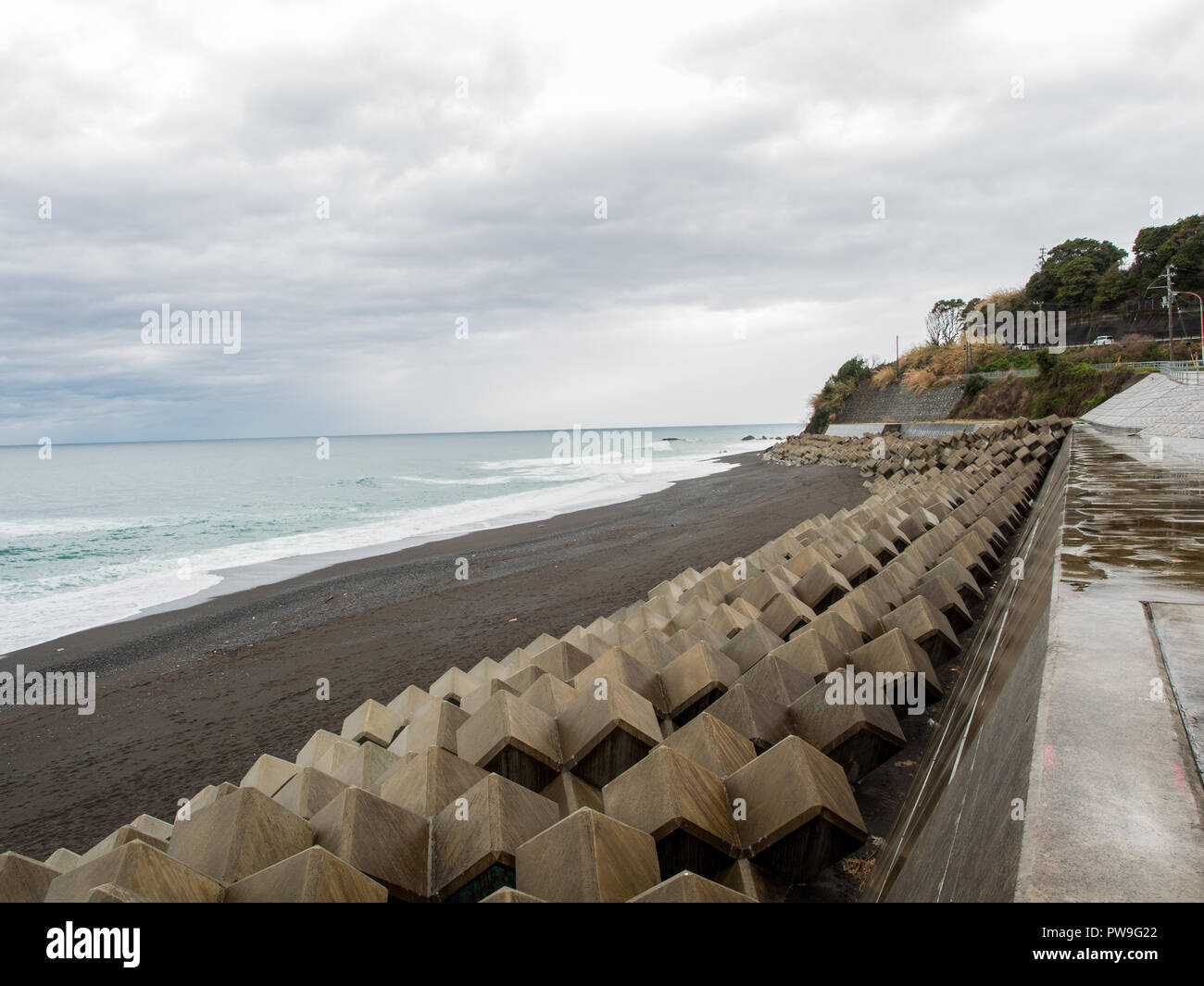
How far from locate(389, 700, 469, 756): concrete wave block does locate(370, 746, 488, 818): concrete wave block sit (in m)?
0.52

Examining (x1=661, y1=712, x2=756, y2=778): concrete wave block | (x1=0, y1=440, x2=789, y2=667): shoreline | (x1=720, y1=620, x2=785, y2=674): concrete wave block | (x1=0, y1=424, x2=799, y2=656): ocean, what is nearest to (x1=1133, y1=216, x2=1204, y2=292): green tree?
(x1=0, y1=424, x2=799, y2=656): ocean

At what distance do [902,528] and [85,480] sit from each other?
74.5 m

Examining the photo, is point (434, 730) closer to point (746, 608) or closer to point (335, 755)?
point (335, 755)

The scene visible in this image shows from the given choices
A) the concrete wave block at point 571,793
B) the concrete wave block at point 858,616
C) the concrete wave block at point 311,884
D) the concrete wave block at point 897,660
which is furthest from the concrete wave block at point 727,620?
the concrete wave block at point 311,884

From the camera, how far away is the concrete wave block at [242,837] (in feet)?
6.73

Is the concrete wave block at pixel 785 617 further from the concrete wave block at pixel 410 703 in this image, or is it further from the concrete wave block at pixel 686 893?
the concrete wave block at pixel 686 893

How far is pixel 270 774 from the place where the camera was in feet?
11.2

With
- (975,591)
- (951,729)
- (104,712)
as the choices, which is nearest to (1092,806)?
(951,729)

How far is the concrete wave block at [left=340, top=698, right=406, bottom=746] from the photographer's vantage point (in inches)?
150

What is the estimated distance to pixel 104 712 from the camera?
780 cm

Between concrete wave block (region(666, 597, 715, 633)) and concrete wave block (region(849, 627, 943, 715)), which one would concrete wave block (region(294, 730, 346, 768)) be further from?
concrete wave block (region(849, 627, 943, 715))

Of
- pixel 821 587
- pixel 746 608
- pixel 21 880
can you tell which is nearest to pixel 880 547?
pixel 821 587

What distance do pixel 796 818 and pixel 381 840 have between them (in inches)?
46.0

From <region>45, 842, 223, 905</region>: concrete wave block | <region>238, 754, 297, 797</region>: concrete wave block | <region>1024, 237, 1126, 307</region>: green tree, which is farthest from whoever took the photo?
<region>1024, 237, 1126, 307</region>: green tree
